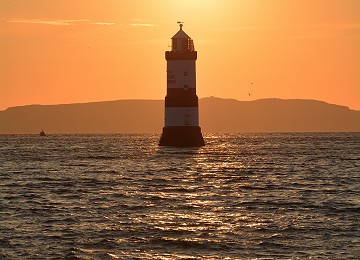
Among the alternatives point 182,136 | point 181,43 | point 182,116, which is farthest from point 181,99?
point 181,43

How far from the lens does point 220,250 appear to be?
24109 mm

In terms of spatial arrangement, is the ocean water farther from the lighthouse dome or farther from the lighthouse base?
the lighthouse dome

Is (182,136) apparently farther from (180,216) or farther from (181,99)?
(180,216)

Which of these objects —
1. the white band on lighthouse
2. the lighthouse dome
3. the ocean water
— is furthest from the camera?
the lighthouse dome

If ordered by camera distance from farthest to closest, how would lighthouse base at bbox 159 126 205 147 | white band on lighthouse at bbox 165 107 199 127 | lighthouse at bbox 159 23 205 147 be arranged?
lighthouse base at bbox 159 126 205 147
lighthouse at bbox 159 23 205 147
white band on lighthouse at bbox 165 107 199 127

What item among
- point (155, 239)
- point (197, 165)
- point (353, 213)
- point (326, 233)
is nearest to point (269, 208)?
point (353, 213)

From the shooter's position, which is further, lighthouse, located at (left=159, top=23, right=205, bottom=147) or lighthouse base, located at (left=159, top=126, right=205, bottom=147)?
lighthouse base, located at (left=159, top=126, right=205, bottom=147)

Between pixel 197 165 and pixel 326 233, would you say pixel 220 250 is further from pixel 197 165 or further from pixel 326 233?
pixel 197 165

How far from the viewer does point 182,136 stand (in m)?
78.4

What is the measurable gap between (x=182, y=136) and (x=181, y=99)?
11.2 feet

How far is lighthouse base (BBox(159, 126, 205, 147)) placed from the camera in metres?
78.2

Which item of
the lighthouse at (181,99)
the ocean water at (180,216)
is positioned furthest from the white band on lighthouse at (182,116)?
the ocean water at (180,216)

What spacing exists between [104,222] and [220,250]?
6.05 meters

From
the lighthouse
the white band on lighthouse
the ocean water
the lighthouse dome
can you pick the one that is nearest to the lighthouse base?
the lighthouse
